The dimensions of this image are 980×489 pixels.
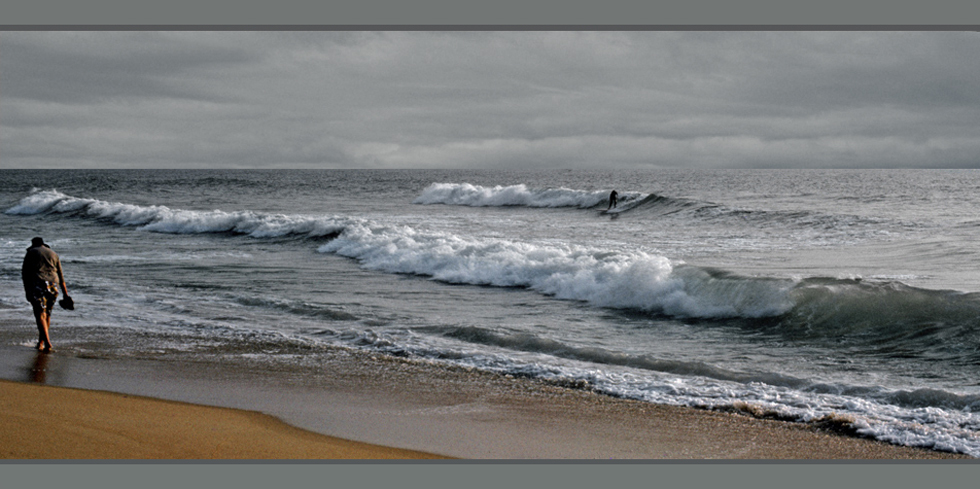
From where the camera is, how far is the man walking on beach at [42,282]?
758cm

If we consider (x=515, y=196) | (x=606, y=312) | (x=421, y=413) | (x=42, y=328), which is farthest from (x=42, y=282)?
(x=515, y=196)

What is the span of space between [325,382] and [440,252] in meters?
8.47

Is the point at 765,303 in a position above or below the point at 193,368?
above

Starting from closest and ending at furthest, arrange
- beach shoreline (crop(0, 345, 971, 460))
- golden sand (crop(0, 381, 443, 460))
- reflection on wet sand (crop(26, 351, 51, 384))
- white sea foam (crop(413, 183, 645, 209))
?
1. golden sand (crop(0, 381, 443, 460))
2. beach shoreline (crop(0, 345, 971, 460))
3. reflection on wet sand (crop(26, 351, 51, 384))
4. white sea foam (crop(413, 183, 645, 209))

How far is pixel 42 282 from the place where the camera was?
777 cm

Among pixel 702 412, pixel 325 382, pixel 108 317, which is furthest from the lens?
pixel 108 317

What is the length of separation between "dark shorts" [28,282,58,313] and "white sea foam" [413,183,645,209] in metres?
30.3

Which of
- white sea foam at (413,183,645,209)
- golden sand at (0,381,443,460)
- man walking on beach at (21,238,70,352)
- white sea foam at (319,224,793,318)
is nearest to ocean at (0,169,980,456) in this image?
white sea foam at (319,224,793,318)

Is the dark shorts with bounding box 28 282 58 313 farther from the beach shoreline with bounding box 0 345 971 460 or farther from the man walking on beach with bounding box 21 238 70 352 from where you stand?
the beach shoreline with bounding box 0 345 971 460

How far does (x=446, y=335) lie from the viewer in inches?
341

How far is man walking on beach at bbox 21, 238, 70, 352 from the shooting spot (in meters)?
7.58

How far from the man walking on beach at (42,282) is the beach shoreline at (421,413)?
0.35 meters

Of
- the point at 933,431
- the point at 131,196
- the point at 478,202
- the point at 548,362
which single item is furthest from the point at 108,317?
the point at 131,196

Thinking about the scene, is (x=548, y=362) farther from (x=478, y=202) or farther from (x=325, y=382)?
(x=478, y=202)
